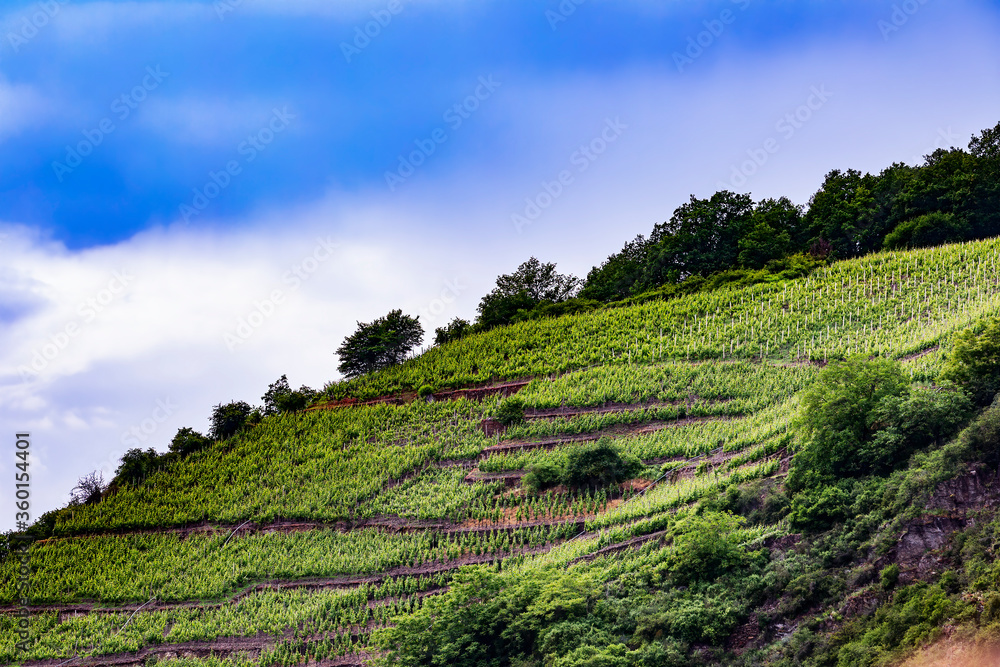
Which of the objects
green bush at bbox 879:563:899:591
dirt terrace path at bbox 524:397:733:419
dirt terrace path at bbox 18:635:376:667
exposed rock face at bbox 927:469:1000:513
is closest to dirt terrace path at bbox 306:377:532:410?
dirt terrace path at bbox 524:397:733:419

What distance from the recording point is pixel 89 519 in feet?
154

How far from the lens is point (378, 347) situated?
58.5 meters

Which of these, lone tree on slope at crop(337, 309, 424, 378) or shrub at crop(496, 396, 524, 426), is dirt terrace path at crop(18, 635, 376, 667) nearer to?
shrub at crop(496, 396, 524, 426)

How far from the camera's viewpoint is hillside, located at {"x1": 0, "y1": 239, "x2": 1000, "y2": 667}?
23.9 meters

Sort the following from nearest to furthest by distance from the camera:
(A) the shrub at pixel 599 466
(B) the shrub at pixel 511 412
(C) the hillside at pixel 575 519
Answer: (C) the hillside at pixel 575 519 < (A) the shrub at pixel 599 466 < (B) the shrub at pixel 511 412

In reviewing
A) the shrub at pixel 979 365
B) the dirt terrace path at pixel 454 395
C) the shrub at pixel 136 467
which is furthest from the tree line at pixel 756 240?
the shrub at pixel 979 365

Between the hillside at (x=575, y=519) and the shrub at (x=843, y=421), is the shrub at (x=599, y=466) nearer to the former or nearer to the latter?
the hillside at (x=575, y=519)

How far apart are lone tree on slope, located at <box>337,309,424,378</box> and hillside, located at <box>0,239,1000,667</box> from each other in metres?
3.06

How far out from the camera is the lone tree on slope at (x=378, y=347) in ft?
193

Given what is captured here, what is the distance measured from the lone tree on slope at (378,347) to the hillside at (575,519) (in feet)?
10.0

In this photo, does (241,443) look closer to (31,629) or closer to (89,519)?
(89,519)

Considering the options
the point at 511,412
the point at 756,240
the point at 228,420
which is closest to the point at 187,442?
the point at 228,420

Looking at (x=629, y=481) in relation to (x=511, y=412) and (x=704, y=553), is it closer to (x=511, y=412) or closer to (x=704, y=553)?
(x=511, y=412)

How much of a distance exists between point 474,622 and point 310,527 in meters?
15.4
